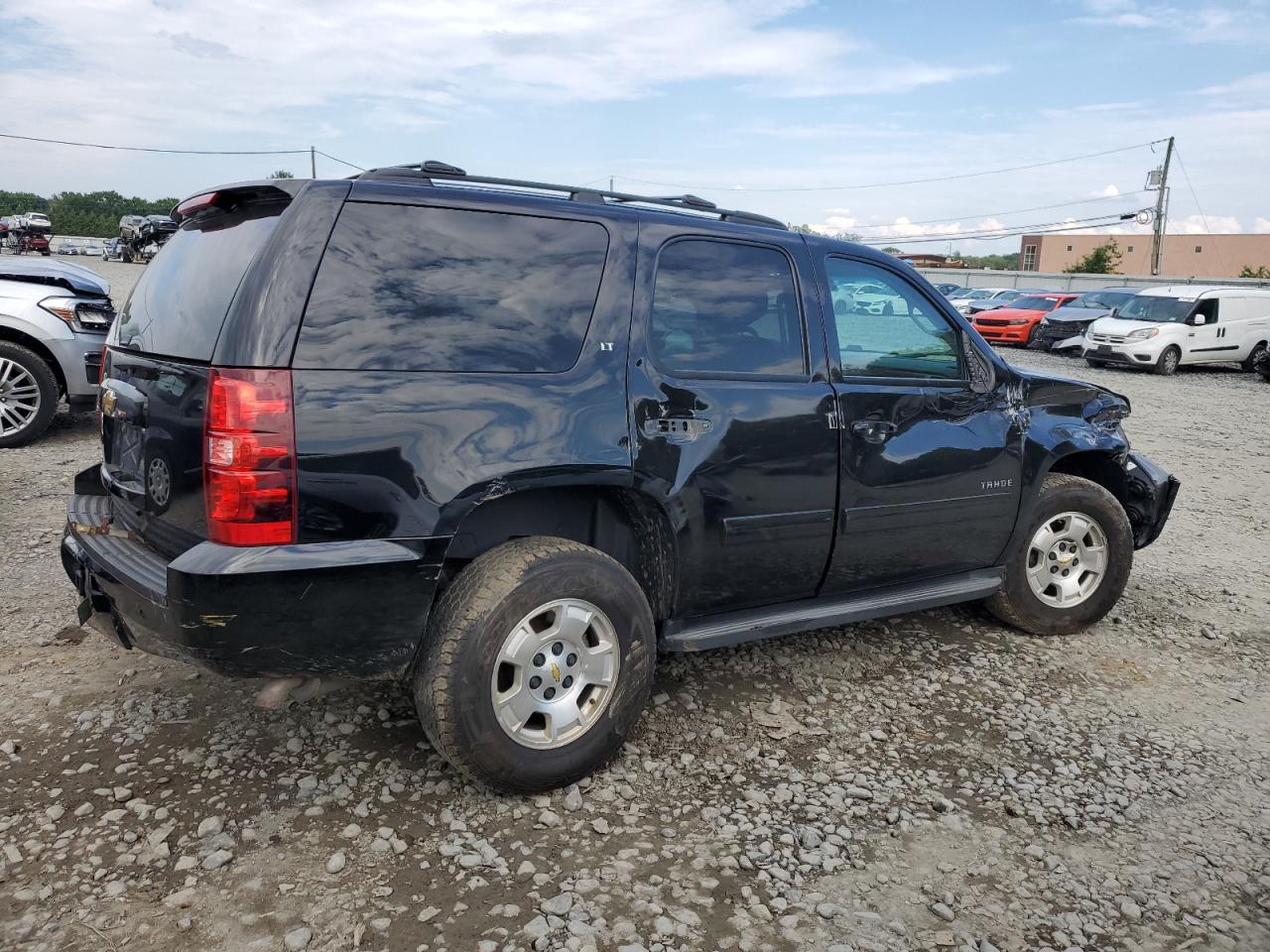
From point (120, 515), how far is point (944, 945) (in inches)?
114

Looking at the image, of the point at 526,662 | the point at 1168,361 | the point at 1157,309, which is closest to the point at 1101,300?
the point at 1157,309

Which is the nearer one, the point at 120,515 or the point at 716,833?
the point at 716,833

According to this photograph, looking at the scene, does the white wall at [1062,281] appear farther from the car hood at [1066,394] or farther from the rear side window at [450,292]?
the rear side window at [450,292]

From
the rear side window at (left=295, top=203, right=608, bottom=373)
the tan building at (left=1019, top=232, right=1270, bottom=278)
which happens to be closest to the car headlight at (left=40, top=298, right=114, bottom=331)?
the rear side window at (left=295, top=203, right=608, bottom=373)

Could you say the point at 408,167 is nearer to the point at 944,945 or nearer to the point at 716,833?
the point at 716,833

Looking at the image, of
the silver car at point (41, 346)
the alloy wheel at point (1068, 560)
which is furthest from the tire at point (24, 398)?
the alloy wheel at point (1068, 560)

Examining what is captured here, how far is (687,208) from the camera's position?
3.74 metres

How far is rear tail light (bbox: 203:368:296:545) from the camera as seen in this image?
8.53ft

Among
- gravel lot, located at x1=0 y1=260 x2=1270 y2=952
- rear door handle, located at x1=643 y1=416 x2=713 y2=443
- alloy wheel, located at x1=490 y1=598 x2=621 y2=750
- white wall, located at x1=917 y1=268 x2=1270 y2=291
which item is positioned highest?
white wall, located at x1=917 y1=268 x2=1270 y2=291

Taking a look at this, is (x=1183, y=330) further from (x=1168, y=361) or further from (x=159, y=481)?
(x=159, y=481)

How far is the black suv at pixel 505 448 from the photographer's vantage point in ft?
8.75

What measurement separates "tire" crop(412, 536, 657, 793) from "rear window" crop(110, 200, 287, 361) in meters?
1.05

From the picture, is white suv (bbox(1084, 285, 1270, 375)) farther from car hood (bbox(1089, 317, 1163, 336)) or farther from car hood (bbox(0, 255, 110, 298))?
car hood (bbox(0, 255, 110, 298))

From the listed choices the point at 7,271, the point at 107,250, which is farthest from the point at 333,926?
the point at 107,250
